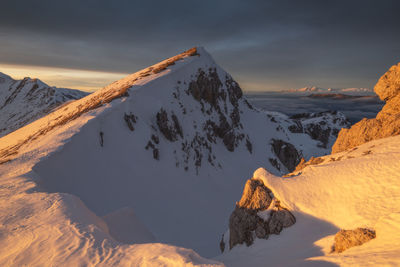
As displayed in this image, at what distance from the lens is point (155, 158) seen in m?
27.0

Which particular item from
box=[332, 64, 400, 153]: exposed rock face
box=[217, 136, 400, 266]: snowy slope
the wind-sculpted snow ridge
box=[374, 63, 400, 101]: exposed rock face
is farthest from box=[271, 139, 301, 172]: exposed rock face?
the wind-sculpted snow ridge

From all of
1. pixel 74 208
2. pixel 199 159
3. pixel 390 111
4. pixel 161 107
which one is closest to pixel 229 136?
pixel 199 159

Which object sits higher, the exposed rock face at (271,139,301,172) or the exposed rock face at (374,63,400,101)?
the exposed rock face at (374,63,400,101)

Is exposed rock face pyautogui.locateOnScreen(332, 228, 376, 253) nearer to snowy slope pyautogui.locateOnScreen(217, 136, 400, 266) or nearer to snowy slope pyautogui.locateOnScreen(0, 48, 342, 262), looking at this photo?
snowy slope pyautogui.locateOnScreen(217, 136, 400, 266)

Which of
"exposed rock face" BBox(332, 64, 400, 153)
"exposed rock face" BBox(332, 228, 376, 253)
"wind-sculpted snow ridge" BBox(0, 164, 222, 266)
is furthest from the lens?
"exposed rock face" BBox(332, 64, 400, 153)

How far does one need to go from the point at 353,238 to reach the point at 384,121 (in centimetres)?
1116

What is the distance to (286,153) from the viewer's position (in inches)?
1918

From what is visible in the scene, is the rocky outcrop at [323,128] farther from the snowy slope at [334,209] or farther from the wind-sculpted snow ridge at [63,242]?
the wind-sculpted snow ridge at [63,242]

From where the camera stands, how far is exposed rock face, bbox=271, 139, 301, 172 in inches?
1881

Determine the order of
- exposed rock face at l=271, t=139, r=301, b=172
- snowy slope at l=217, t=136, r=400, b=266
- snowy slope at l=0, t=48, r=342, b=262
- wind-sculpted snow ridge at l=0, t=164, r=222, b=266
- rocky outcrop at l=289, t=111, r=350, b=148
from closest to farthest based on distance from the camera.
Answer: wind-sculpted snow ridge at l=0, t=164, r=222, b=266 < snowy slope at l=217, t=136, r=400, b=266 < snowy slope at l=0, t=48, r=342, b=262 < exposed rock face at l=271, t=139, r=301, b=172 < rocky outcrop at l=289, t=111, r=350, b=148

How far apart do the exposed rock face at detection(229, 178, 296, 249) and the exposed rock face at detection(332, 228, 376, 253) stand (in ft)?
9.56

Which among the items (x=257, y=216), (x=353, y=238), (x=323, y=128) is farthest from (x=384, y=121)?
(x=323, y=128)

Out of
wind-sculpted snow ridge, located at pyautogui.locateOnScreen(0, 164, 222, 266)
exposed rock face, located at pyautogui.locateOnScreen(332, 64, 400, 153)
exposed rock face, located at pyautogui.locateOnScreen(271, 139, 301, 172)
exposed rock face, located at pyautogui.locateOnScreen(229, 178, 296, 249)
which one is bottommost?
exposed rock face, located at pyautogui.locateOnScreen(271, 139, 301, 172)

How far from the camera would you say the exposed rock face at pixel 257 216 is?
11008mm
